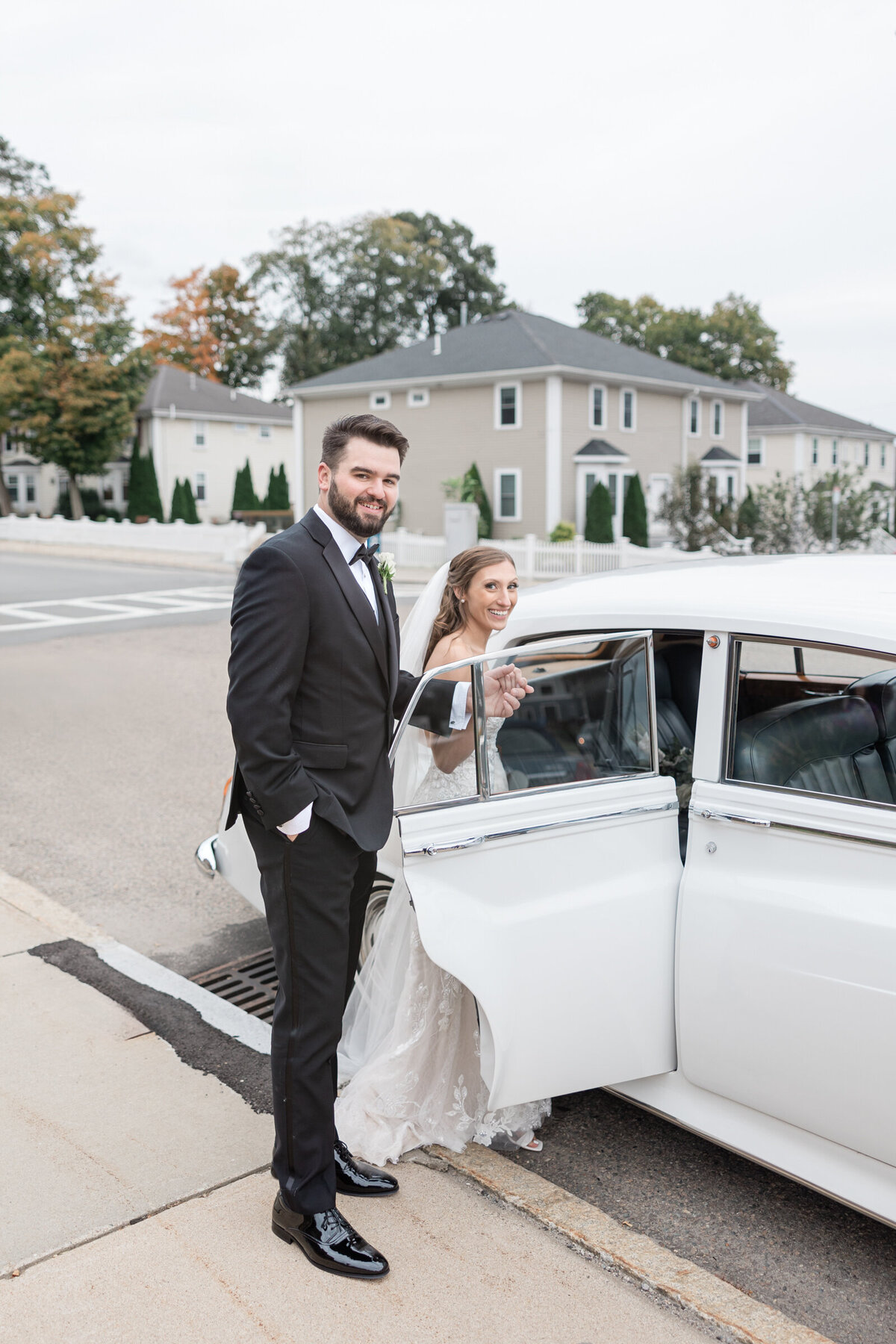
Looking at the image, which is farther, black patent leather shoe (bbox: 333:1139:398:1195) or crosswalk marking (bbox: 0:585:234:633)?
crosswalk marking (bbox: 0:585:234:633)

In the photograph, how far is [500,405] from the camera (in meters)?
35.2

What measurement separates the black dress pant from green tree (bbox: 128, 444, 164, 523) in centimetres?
4763

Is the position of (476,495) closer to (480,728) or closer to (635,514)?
(635,514)

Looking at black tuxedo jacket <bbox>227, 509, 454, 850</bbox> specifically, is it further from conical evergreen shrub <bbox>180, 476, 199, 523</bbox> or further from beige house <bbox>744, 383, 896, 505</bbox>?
beige house <bbox>744, 383, 896, 505</bbox>

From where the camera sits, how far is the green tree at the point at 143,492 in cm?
4844

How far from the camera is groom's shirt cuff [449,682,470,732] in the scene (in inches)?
120

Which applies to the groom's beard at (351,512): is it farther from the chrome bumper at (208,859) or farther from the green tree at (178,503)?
the green tree at (178,503)

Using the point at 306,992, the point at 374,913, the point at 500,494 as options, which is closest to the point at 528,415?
the point at 500,494

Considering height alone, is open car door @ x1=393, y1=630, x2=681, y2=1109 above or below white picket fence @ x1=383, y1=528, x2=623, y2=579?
below

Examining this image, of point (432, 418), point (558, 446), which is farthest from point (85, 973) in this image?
point (432, 418)

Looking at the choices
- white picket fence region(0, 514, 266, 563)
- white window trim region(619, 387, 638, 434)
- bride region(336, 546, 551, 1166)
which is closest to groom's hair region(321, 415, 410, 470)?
bride region(336, 546, 551, 1166)

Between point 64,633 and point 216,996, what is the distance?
1303 centimetres

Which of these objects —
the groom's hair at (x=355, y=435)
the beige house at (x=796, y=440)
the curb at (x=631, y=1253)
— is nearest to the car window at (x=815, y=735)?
the groom's hair at (x=355, y=435)

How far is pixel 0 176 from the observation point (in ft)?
162
